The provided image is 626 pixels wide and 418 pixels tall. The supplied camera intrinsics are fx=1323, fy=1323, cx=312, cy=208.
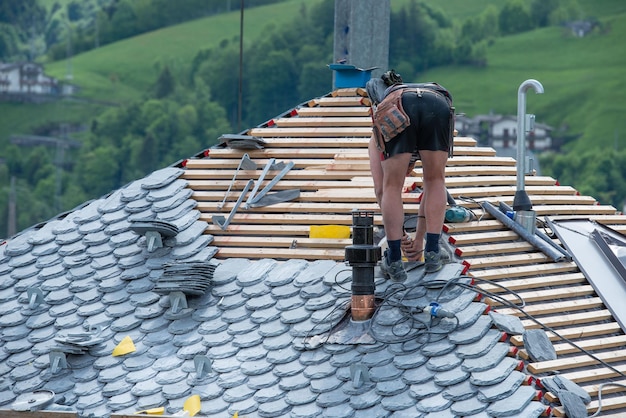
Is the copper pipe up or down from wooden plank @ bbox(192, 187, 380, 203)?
down

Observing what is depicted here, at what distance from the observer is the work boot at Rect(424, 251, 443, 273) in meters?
11.8

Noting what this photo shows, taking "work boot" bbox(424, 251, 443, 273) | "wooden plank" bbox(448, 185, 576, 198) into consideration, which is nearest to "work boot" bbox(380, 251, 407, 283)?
"work boot" bbox(424, 251, 443, 273)

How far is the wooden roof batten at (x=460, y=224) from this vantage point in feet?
38.5

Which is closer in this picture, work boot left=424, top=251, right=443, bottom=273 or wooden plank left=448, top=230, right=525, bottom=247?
work boot left=424, top=251, right=443, bottom=273

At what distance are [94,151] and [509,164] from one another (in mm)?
83367

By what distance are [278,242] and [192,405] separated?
86.8 inches

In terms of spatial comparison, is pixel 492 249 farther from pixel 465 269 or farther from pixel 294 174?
pixel 294 174

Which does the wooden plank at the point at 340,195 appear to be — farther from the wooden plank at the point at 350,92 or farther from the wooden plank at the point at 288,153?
the wooden plank at the point at 350,92

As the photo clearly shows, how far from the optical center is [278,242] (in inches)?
503

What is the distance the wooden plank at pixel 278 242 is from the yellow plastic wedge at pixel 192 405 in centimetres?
207

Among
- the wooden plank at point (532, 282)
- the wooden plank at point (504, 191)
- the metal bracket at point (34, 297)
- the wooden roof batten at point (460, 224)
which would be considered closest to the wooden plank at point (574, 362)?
the wooden roof batten at point (460, 224)

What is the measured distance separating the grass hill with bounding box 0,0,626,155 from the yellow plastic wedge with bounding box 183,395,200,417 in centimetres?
8148

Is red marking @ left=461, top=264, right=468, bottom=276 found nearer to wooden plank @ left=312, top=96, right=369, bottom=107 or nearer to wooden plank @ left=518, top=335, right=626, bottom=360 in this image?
wooden plank @ left=518, top=335, right=626, bottom=360

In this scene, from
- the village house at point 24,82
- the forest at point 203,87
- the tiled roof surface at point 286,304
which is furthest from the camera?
the village house at point 24,82
